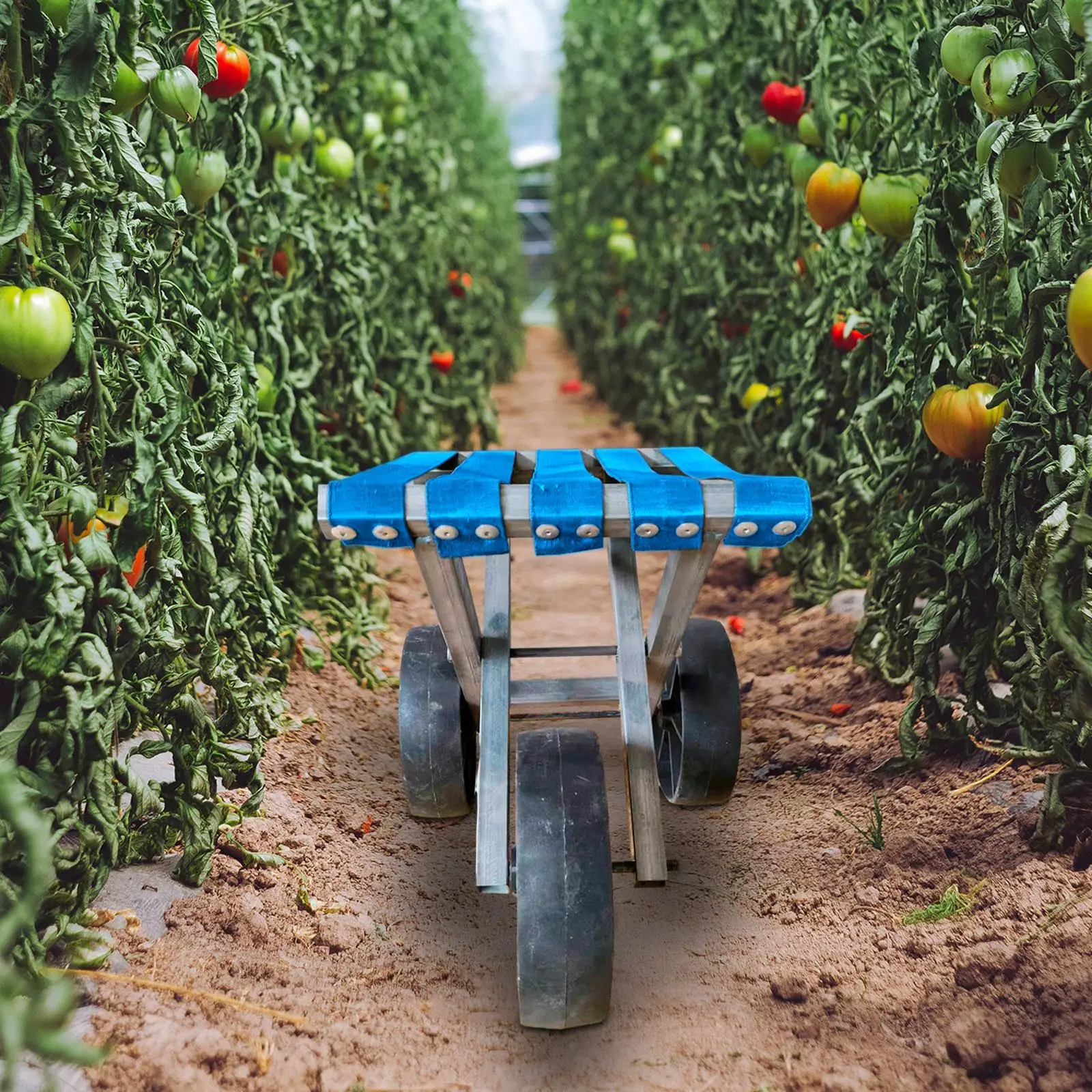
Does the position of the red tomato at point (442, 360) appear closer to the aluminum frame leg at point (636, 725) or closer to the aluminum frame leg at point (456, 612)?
the aluminum frame leg at point (456, 612)

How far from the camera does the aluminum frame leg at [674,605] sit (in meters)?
1.64

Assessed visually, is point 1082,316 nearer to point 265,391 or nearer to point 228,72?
point 228,72

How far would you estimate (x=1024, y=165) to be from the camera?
1657 mm

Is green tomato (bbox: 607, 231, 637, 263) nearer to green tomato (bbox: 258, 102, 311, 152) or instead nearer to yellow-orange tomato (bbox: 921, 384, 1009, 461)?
green tomato (bbox: 258, 102, 311, 152)

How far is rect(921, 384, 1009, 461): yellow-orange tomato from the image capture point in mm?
1888

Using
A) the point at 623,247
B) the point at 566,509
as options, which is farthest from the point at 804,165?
the point at 623,247

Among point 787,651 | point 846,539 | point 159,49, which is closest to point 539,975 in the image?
point 159,49

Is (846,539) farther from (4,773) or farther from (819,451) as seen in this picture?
(4,773)

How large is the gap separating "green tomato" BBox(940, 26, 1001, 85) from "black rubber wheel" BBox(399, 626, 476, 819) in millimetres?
1366

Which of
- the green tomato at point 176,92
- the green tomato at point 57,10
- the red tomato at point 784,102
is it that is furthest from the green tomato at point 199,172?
the red tomato at point 784,102

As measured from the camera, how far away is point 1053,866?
5.63 ft

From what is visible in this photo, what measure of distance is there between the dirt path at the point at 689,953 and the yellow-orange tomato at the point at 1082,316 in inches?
31.8

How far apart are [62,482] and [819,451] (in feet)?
7.14

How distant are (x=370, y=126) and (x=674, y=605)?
7.63 ft
